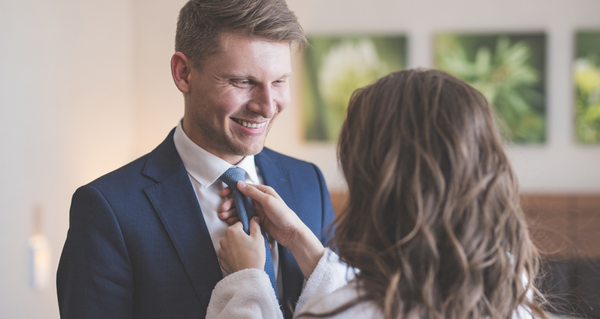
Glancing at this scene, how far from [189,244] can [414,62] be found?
115 inches

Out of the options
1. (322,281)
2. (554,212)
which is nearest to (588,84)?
(554,212)

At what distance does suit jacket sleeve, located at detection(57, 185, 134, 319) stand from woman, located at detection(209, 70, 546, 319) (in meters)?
0.47

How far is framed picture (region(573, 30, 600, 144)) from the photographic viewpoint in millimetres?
3535

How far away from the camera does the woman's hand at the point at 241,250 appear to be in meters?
1.12

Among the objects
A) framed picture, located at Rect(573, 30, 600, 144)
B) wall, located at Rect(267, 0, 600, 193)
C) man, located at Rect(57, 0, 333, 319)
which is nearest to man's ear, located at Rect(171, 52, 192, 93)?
man, located at Rect(57, 0, 333, 319)

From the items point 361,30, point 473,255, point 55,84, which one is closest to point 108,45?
point 55,84

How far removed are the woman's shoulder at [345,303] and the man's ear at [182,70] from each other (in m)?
0.73

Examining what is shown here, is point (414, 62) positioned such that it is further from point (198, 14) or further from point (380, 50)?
point (198, 14)

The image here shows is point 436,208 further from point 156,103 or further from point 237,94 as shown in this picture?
point 156,103

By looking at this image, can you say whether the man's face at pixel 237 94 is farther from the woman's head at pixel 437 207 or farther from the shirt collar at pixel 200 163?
the woman's head at pixel 437 207

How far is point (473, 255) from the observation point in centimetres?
86

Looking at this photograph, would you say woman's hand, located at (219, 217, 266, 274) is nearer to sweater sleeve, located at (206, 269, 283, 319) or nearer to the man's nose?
sweater sleeve, located at (206, 269, 283, 319)

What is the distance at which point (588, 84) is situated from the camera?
3.54 meters

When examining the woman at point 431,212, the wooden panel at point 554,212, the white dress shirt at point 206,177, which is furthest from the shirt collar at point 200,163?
the wooden panel at point 554,212
